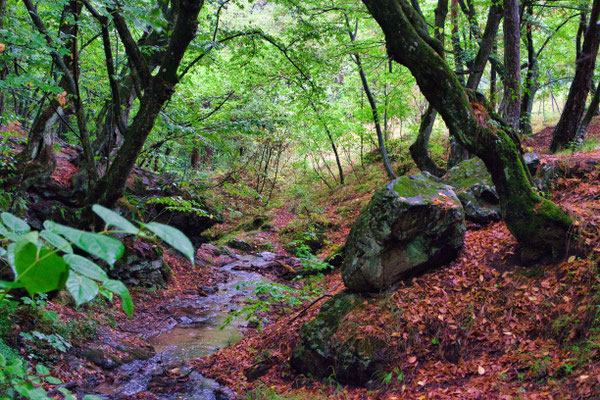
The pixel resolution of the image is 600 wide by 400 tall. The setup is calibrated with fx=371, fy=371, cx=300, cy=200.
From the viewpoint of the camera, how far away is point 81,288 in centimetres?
80

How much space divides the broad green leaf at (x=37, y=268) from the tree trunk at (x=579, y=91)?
398 inches

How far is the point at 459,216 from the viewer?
208 inches

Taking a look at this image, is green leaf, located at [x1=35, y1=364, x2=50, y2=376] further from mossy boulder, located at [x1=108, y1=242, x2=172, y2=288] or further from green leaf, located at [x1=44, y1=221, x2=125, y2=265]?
mossy boulder, located at [x1=108, y1=242, x2=172, y2=288]

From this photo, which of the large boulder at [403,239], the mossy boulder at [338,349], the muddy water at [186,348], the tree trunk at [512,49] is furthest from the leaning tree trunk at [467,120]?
the muddy water at [186,348]

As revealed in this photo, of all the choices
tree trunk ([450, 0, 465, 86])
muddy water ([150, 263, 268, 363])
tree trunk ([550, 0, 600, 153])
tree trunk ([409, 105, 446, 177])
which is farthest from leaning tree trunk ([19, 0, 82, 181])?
tree trunk ([550, 0, 600, 153])

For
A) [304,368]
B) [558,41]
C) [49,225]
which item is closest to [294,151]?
[558,41]

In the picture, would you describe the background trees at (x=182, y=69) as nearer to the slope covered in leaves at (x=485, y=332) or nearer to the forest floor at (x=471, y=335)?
the forest floor at (x=471, y=335)

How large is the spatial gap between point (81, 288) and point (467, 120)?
4971 mm

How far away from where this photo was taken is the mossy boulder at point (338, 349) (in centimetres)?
427

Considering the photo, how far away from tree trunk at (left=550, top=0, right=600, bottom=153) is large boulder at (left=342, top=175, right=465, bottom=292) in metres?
5.87

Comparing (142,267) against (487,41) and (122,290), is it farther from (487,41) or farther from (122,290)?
(487,41)

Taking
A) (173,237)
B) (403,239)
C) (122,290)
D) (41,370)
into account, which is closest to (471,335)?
(403,239)

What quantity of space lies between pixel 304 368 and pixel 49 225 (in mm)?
4490

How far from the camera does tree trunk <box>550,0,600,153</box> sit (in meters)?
8.27
